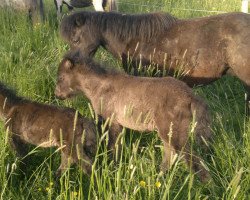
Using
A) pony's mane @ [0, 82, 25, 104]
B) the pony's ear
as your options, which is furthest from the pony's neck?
the pony's ear

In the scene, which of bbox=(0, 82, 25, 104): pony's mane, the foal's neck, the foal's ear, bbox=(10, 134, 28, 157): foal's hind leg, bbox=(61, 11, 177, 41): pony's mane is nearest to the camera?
bbox=(10, 134, 28, 157): foal's hind leg

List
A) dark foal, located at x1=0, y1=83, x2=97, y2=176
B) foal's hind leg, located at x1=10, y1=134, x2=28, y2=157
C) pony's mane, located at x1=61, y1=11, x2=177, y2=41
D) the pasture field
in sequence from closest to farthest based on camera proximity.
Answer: the pasture field, dark foal, located at x1=0, y1=83, x2=97, y2=176, foal's hind leg, located at x1=10, y1=134, x2=28, y2=157, pony's mane, located at x1=61, y1=11, x2=177, y2=41

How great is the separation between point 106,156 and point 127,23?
334 centimetres

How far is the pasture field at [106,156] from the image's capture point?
2.24m

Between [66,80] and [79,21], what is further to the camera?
[79,21]

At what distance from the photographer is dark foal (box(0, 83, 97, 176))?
3.49 metres

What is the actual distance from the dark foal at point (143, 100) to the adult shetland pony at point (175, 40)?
841 mm

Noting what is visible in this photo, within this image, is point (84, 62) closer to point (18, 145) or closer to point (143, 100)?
point (143, 100)

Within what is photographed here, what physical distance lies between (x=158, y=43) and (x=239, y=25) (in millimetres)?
1099

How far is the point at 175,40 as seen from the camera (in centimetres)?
515

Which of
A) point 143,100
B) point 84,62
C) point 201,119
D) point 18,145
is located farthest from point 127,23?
point 18,145

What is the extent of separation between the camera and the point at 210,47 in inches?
198

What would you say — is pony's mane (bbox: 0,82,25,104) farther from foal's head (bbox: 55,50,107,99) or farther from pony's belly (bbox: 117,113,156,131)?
pony's belly (bbox: 117,113,156,131)

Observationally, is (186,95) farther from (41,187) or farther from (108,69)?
(41,187)
